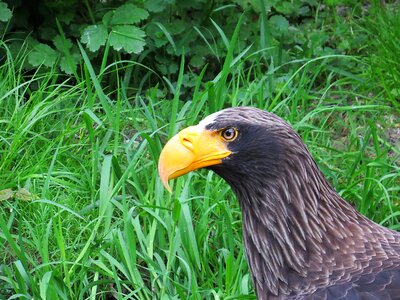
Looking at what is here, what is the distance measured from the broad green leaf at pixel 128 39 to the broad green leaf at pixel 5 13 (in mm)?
573

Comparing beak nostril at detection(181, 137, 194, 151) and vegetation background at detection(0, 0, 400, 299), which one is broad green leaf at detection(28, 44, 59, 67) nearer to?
vegetation background at detection(0, 0, 400, 299)

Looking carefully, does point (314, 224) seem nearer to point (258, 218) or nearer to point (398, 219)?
point (258, 218)

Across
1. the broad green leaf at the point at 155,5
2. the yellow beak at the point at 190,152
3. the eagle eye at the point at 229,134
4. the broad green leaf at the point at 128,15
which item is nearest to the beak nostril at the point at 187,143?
the yellow beak at the point at 190,152

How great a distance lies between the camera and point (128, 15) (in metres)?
5.89

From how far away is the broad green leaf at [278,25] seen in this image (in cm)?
637

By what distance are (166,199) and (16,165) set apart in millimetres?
839

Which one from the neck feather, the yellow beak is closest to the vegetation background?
the neck feather

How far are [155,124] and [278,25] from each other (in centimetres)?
146

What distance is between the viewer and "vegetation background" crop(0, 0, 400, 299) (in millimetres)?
4562

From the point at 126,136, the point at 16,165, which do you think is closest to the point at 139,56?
the point at 126,136

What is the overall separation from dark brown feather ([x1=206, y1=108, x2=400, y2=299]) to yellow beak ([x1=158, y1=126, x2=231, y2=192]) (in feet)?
0.13

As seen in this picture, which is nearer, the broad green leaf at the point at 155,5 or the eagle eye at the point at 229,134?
the eagle eye at the point at 229,134

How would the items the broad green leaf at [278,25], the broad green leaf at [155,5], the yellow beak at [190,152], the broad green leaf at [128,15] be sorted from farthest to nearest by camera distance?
1. the broad green leaf at [278,25]
2. the broad green leaf at [155,5]
3. the broad green leaf at [128,15]
4. the yellow beak at [190,152]

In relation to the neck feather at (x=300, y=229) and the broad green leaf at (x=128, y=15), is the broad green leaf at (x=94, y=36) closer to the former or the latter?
the broad green leaf at (x=128, y=15)
